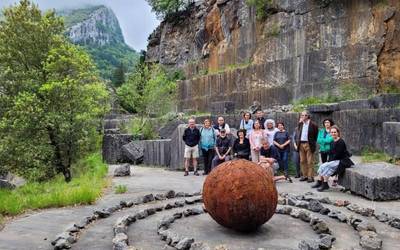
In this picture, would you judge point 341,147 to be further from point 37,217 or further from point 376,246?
point 37,217

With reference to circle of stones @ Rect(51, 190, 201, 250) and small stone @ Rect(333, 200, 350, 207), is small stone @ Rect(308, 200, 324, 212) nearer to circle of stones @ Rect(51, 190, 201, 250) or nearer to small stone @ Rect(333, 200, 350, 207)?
small stone @ Rect(333, 200, 350, 207)

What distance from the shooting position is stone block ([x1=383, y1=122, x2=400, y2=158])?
13.1 metres

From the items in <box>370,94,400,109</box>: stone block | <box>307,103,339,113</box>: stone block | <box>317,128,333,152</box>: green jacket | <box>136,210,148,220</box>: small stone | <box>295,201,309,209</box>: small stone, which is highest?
<box>370,94,400,109</box>: stone block

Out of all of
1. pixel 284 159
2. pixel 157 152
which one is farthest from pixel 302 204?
pixel 157 152

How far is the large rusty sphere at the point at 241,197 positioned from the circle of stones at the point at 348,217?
56.2 inches

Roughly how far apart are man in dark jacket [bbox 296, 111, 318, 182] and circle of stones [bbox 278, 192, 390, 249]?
7.83ft

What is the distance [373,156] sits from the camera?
1398cm

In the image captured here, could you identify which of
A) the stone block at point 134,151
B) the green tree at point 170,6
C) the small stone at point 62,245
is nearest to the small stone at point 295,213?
the small stone at point 62,245

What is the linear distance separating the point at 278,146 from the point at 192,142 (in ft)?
9.81

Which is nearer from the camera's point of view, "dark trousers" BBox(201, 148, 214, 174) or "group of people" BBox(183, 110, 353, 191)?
"group of people" BBox(183, 110, 353, 191)

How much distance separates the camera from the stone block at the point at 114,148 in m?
20.3

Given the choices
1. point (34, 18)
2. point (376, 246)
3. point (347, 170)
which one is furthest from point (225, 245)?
point (34, 18)

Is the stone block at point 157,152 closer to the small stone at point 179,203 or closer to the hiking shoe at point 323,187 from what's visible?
the hiking shoe at point 323,187

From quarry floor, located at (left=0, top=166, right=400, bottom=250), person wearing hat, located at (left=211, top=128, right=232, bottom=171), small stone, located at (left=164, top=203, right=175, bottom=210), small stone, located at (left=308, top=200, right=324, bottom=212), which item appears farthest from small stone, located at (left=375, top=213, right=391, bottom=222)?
person wearing hat, located at (left=211, top=128, right=232, bottom=171)
